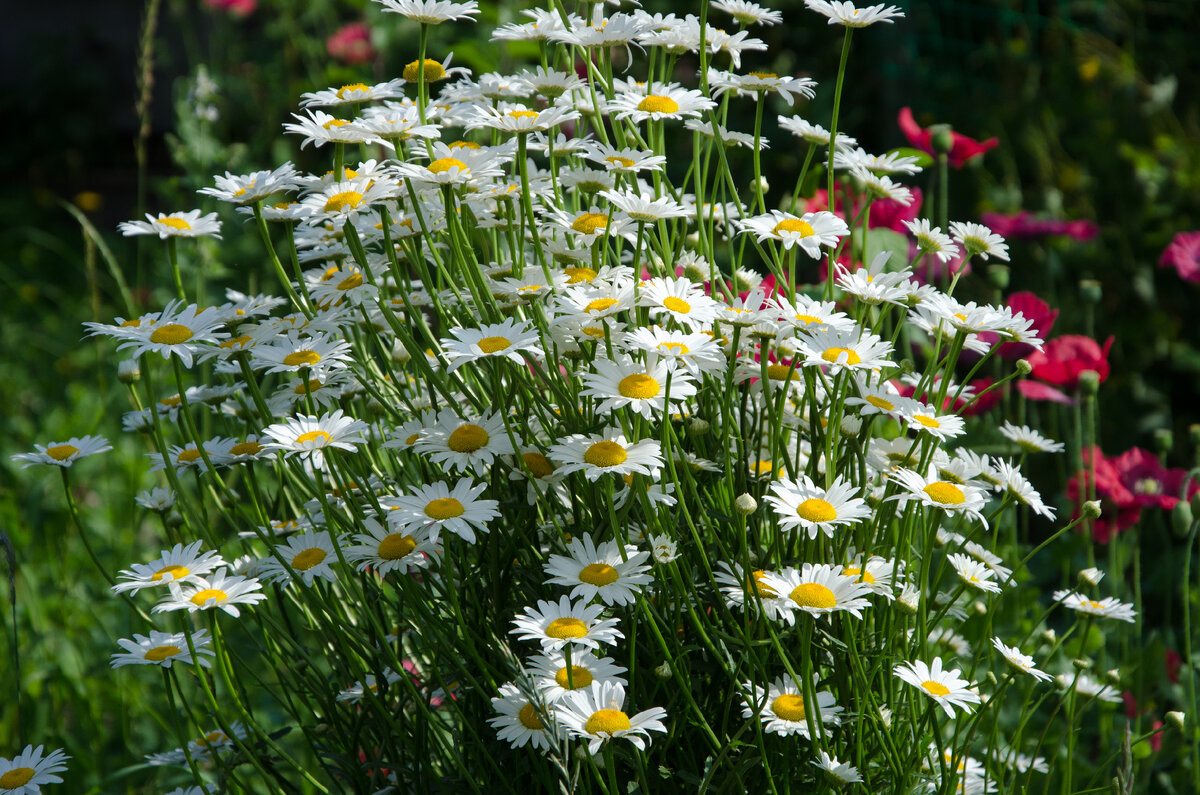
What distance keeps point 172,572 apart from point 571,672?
0.44 m

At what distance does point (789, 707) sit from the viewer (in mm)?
997

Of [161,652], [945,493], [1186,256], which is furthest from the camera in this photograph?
[1186,256]

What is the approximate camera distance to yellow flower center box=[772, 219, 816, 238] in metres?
1.06

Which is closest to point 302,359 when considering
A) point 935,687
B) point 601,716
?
point 601,716

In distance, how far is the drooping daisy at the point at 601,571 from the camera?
93cm

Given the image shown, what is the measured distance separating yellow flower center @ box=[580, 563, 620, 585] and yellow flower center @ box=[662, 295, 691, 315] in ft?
0.83

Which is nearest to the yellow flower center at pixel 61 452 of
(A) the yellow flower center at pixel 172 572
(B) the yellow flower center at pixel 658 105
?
(A) the yellow flower center at pixel 172 572

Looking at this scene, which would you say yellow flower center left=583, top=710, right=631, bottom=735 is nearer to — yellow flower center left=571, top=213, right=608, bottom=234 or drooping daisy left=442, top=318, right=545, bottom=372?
drooping daisy left=442, top=318, right=545, bottom=372

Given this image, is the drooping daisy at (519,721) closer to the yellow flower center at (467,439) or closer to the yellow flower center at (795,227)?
the yellow flower center at (467,439)

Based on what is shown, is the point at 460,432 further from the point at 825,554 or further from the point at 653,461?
the point at 825,554

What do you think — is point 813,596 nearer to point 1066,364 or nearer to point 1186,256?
point 1066,364

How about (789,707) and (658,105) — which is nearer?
(789,707)

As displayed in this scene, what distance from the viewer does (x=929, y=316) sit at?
1210mm

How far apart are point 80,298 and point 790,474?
390cm
